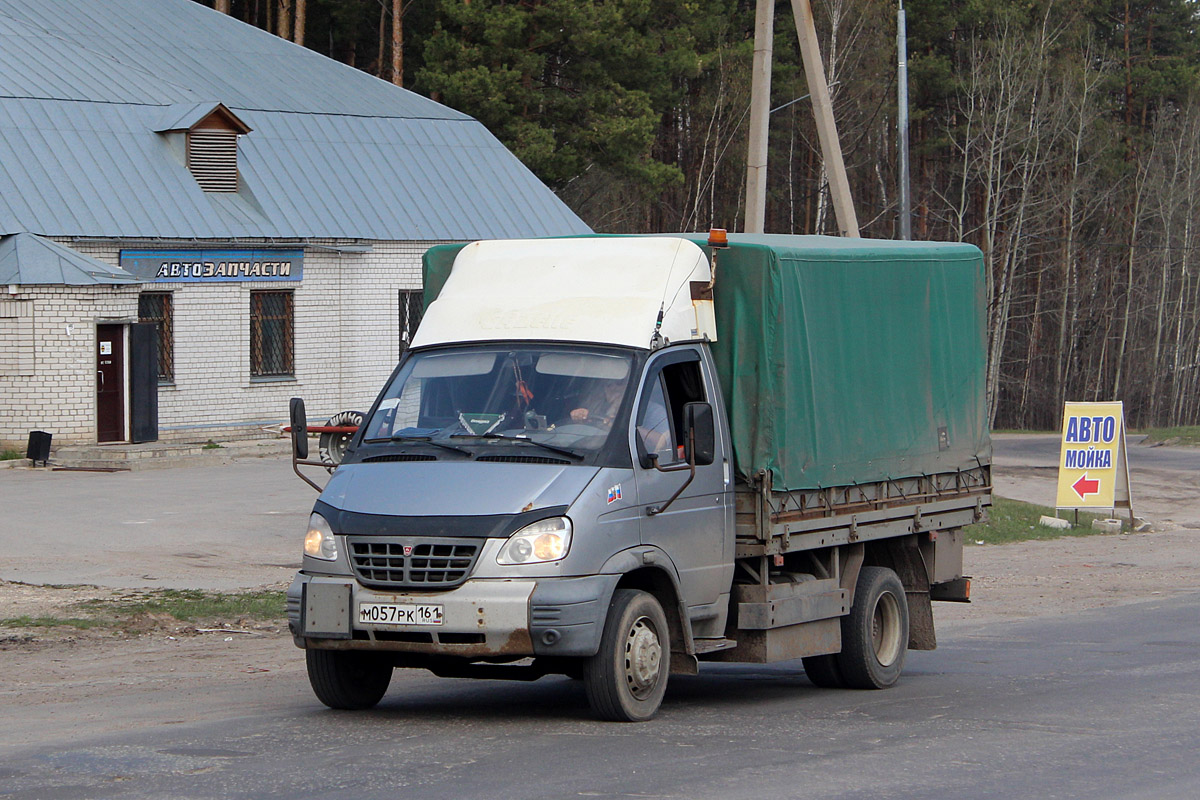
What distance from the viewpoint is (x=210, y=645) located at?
40.7 ft

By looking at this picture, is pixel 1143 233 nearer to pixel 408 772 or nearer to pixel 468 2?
pixel 468 2

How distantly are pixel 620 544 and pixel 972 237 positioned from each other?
57.4m

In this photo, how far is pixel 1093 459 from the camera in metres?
24.4

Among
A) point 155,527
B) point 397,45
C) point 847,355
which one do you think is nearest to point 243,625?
point 847,355

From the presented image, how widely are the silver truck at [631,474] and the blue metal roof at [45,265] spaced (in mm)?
18515

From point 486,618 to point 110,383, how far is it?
22.1 metres

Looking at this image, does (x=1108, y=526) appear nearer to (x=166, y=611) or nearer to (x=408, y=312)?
(x=408, y=312)

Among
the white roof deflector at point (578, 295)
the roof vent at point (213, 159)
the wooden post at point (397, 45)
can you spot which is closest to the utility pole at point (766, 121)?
the white roof deflector at point (578, 295)

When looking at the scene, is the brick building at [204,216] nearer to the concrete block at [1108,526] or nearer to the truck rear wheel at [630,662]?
the concrete block at [1108,526]

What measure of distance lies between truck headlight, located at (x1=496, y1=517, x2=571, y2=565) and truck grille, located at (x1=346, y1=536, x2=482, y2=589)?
162 mm

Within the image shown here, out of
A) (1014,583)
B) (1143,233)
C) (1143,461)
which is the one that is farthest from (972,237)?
(1014,583)

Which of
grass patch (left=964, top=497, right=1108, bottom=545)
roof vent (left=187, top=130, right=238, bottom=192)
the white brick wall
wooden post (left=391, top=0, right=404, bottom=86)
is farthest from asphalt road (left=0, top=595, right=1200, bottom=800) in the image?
wooden post (left=391, top=0, right=404, bottom=86)

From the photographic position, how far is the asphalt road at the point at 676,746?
7023 mm

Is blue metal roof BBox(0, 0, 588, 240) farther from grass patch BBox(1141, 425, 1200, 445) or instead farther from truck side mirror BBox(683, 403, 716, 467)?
truck side mirror BBox(683, 403, 716, 467)
